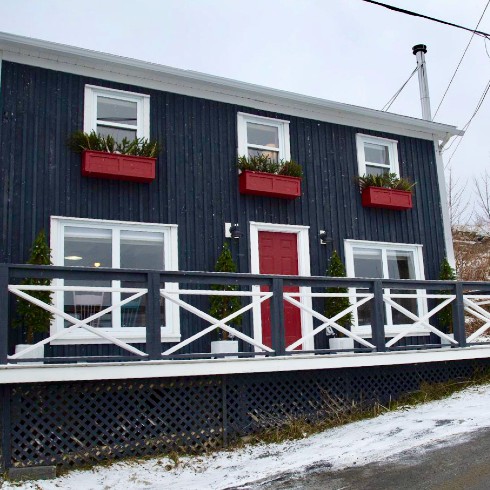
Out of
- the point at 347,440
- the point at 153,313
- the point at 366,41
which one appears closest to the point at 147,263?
the point at 153,313

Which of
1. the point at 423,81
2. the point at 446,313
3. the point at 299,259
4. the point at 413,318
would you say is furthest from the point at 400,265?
the point at 423,81

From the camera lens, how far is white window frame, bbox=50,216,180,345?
27.5ft

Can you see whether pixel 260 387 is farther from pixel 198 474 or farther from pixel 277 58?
pixel 277 58

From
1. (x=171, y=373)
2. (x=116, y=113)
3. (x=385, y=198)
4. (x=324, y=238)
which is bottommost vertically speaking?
(x=171, y=373)

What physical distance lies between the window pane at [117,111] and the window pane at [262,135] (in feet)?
6.70

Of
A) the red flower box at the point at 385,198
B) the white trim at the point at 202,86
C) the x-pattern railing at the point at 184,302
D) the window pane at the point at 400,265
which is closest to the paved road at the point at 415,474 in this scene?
the x-pattern railing at the point at 184,302

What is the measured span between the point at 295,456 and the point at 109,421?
2210 millimetres

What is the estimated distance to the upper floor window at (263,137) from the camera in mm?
10359

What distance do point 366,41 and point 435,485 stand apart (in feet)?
77.9

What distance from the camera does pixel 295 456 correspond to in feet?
22.1

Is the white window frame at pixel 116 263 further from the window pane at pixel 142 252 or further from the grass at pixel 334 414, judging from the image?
the grass at pixel 334 414

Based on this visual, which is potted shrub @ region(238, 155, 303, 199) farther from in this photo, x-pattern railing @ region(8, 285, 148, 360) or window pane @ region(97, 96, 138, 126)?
x-pattern railing @ region(8, 285, 148, 360)

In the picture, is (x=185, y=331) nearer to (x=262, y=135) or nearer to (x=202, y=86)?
(x=262, y=135)

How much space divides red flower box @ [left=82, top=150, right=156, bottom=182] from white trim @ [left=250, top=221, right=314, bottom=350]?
2.00 metres
